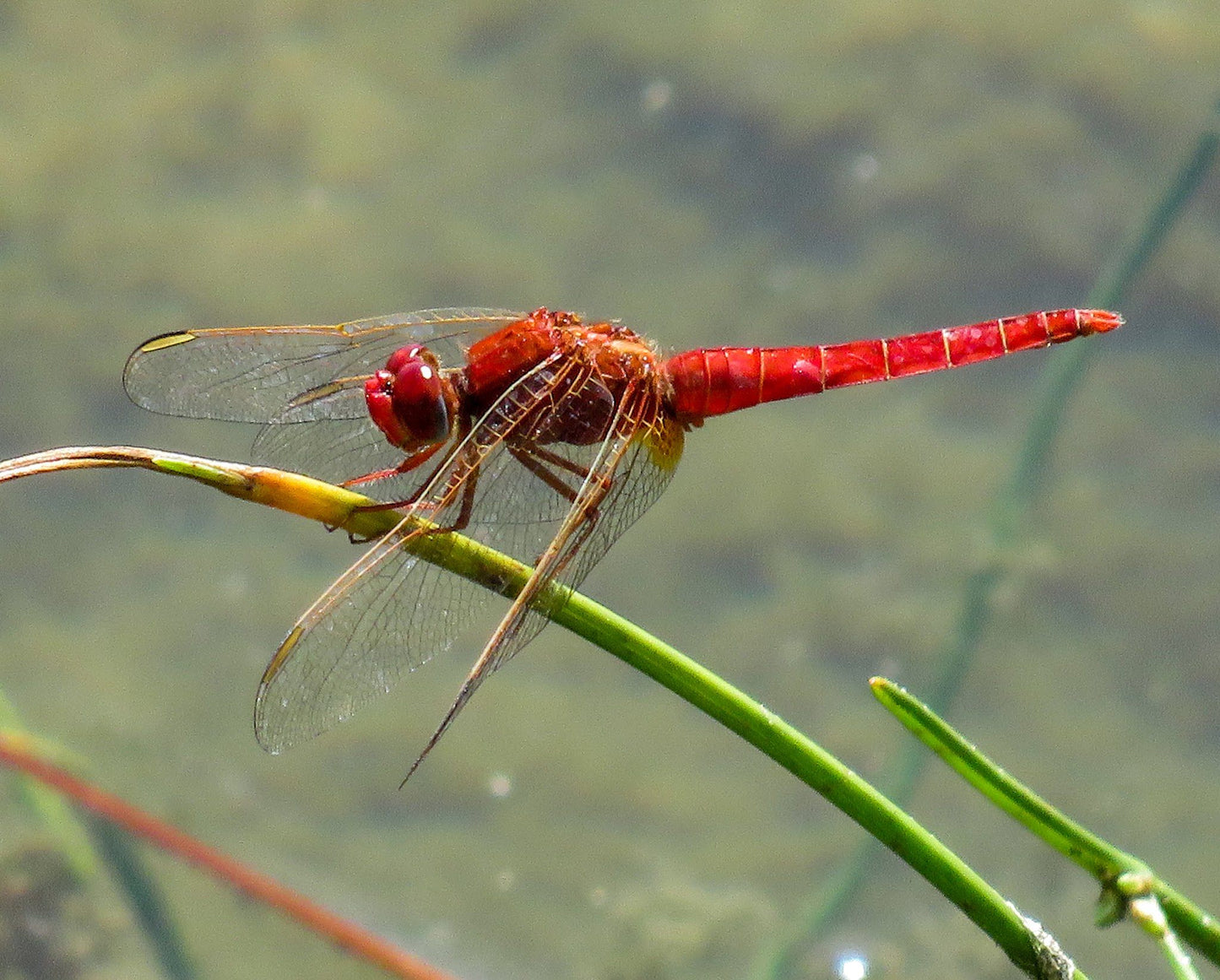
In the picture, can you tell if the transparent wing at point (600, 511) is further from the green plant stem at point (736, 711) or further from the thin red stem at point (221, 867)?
the thin red stem at point (221, 867)

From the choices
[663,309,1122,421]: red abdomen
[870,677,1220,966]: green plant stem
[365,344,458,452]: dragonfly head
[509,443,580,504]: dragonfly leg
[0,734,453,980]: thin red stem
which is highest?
[663,309,1122,421]: red abdomen

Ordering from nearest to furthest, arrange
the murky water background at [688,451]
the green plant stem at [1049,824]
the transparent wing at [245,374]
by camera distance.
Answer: the green plant stem at [1049,824], the transparent wing at [245,374], the murky water background at [688,451]

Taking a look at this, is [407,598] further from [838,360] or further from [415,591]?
[838,360]

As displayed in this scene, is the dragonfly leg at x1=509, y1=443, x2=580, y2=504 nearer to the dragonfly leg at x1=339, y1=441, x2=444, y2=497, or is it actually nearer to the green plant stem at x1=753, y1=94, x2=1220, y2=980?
the dragonfly leg at x1=339, y1=441, x2=444, y2=497

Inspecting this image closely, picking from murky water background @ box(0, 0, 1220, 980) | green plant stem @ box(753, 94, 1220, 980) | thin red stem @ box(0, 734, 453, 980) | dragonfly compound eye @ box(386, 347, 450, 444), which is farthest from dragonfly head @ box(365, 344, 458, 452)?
murky water background @ box(0, 0, 1220, 980)

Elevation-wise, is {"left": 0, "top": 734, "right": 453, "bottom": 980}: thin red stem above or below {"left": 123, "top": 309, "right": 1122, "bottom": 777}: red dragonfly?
below

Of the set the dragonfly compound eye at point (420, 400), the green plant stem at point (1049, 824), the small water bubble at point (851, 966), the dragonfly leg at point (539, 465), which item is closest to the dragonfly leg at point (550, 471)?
the dragonfly leg at point (539, 465)

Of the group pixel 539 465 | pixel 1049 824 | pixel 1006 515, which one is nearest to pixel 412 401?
pixel 539 465

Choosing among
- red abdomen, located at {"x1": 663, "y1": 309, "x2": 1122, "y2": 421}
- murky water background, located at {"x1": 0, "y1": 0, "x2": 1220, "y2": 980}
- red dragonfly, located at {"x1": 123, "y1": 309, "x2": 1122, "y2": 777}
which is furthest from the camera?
murky water background, located at {"x1": 0, "y1": 0, "x2": 1220, "y2": 980}
